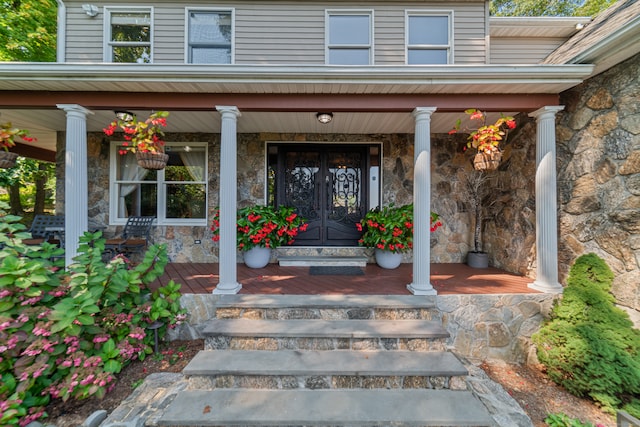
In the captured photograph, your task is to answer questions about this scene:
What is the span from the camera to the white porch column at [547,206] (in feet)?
9.55

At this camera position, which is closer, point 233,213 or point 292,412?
point 292,412

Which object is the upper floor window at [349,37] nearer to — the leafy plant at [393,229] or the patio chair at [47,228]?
the leafy plant at [393,229]

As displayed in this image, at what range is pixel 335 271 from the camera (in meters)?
3.86

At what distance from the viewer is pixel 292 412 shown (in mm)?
1773

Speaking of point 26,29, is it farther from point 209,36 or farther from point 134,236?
point 134,236

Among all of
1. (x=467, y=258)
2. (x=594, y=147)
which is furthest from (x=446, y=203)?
(x=594, y=147)

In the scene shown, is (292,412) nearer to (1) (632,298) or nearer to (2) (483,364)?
(2) (483,364)

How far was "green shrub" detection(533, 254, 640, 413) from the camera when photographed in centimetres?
210

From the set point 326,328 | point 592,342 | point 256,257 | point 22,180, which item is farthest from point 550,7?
point 22,180

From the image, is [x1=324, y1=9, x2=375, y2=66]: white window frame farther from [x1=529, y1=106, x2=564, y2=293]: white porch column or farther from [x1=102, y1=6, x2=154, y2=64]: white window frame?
[x1=102, y1=6, x2=154, y2=64]: white window frame

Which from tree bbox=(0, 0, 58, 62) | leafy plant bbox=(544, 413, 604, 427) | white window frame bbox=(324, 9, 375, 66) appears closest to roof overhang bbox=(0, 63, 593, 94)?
white window frame bbox=(324, 9, 375, 66)

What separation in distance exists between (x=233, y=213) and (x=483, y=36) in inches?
187

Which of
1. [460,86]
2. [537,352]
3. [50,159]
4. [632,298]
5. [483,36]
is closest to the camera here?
[632,298]

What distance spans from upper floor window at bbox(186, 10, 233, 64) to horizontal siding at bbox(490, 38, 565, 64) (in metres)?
4.57
